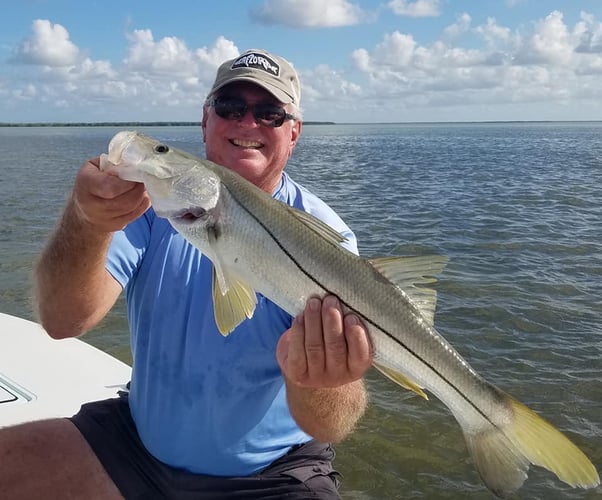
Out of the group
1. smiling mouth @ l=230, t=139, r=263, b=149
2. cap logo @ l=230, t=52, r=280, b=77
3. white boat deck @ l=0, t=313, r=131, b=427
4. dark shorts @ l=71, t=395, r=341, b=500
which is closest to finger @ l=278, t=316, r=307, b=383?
dark shorts @ l=71, t=395, r=341, b=500

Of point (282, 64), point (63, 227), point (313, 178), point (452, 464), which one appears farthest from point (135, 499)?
point (313, 178)

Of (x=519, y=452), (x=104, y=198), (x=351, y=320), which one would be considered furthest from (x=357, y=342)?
(x=104, y=198)

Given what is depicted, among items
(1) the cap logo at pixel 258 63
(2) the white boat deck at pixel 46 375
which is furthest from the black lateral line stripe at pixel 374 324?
(2) the white boat deck at pixel 46 375

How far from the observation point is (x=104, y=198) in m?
2.60

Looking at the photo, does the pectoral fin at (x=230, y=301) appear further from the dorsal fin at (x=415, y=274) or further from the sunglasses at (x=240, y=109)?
the sunglasses at (x=240, y=109)

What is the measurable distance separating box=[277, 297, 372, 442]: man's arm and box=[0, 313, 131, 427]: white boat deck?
89.7 inches

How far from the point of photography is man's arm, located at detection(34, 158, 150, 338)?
2.60 m

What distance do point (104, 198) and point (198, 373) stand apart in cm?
122

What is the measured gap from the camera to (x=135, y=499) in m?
3.43

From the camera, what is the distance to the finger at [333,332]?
268 cm

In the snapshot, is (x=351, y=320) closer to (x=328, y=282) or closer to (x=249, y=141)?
(x=328, y=282)

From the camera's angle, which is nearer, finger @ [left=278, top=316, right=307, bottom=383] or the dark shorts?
finger @ [left=278, top=316, right=307, bottom=383]

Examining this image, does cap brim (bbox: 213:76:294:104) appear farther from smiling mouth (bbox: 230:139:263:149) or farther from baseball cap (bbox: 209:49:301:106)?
smiling mouth (bbox: 230:139:263:149)

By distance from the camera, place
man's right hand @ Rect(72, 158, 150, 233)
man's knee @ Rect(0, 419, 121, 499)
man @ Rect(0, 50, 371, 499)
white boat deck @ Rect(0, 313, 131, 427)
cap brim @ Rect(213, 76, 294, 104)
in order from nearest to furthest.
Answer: man's right hand @ Rect(72, 158, 150, 233) < man @ Rect(0, 50, 371, 499) < man's knee @ Rect(0, 419, 121, 499) < cap brim @ Rect(213, 76, 294, 104) < white boat deck @ Rect(0, 313, 131, 427)
